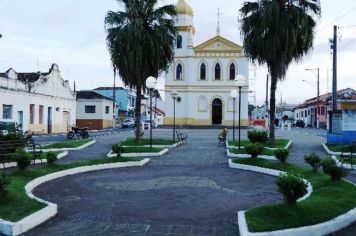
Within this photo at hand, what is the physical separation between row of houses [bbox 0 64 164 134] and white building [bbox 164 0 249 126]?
907 centimetres

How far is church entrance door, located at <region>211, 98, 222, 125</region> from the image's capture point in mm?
55781

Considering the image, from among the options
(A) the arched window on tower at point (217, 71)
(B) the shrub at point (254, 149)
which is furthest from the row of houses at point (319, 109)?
(B) the shrub at point (254, 149)

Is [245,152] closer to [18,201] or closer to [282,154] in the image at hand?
[282,154]

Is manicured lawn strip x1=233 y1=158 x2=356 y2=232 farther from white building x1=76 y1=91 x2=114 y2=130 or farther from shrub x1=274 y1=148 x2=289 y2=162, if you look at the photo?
white building x1=76 y1=91 x2=114 y2=130

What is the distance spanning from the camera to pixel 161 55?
26000 millimetres

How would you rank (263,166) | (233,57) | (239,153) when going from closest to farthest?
1. (263,166)
2. (239,153)
3. (233,57)

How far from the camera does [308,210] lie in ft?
28.7

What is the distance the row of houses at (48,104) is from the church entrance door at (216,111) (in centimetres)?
1350

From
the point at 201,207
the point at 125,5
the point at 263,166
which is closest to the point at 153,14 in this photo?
the point at 125,5

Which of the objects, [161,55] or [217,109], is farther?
[217,109]

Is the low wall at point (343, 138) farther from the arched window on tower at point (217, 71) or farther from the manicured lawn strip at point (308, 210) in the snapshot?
the arched window on tower at point (217, 71)

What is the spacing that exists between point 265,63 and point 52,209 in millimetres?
18225

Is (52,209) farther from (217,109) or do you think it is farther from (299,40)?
(217,109)

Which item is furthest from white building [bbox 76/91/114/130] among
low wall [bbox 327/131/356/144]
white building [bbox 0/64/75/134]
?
low wall [bbox 327/131/356/144]
